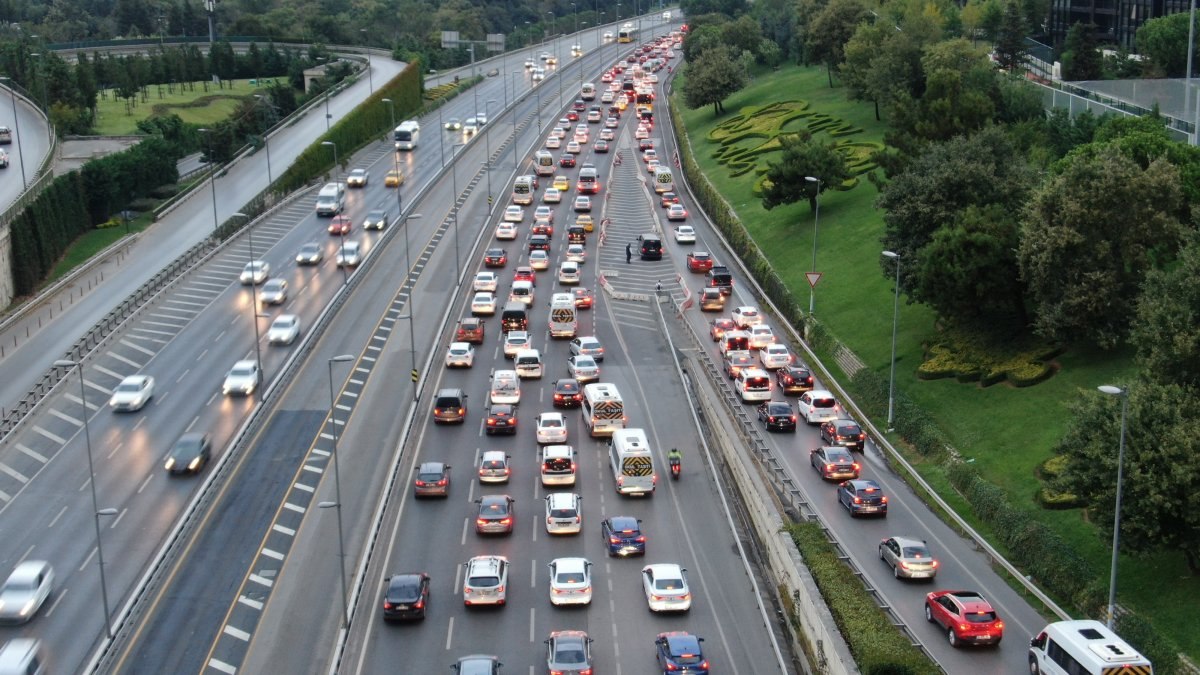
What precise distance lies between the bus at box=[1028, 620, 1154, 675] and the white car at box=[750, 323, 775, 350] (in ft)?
126

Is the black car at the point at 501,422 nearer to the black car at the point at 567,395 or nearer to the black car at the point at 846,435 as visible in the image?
the black car at the point at 567,395

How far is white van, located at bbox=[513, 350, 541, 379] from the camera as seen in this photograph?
76.2 m

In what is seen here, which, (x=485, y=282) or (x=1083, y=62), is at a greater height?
(x=1083, y=62)

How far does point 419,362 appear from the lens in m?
79.6

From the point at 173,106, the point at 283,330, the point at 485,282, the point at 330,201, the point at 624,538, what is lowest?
the point at 624,538

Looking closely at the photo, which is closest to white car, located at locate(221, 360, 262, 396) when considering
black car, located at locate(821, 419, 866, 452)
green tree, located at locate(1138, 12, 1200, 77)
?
black car, located at locate(821, 419, 866, 452)

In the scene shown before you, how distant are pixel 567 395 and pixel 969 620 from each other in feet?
A: 103

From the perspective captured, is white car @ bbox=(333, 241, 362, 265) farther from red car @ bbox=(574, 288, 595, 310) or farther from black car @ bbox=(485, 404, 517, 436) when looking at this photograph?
black car @ bbox=(485, 404, 517, 436)

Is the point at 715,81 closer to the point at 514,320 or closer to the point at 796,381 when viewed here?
the point at 514,320

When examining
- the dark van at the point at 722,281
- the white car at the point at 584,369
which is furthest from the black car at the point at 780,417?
the dark van at the point at 722,281

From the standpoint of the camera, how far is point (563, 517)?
5534 cm

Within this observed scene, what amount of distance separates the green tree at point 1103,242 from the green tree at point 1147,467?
1466 centimetres

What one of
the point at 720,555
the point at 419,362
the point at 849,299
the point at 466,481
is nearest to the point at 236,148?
the point at 419,362

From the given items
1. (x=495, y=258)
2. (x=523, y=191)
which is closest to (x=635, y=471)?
(x=495, y=258)
